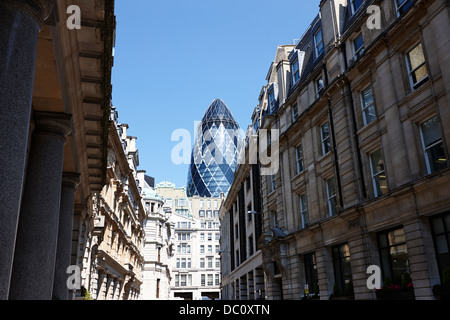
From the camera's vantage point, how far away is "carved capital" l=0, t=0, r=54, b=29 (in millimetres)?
6473

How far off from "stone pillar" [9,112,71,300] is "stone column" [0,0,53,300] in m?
4.11

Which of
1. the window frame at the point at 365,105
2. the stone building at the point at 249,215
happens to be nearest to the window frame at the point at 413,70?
the window frame at the point at 365,105

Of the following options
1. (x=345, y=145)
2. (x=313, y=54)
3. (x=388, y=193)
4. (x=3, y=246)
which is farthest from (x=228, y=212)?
(x=3, y=246)

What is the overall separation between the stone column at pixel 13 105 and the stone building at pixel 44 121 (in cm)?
1

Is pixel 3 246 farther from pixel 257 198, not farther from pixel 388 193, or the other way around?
pixel 257 198

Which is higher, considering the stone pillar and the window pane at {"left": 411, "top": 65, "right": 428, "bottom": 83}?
the window pane at {"left": 411, "top": 65, "right": 428, "bottom": 83}

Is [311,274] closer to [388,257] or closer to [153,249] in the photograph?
[388,257]

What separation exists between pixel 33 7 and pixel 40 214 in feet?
18.4

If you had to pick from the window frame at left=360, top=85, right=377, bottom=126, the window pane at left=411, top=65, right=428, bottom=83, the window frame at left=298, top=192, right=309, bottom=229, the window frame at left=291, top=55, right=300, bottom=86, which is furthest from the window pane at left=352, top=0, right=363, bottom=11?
the window frame at left=298, top=192, right=309, bottom=229

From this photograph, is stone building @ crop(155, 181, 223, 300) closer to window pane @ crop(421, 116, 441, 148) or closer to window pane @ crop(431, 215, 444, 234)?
window pane @ crop(421, 116, 441, 148)

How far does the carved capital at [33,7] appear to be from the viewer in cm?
647
